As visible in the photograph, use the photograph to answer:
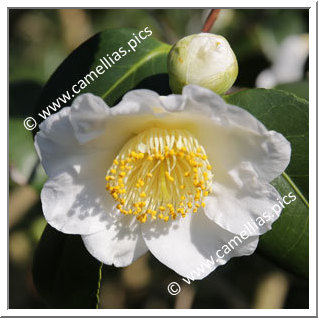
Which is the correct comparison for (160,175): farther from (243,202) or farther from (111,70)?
(111,70)

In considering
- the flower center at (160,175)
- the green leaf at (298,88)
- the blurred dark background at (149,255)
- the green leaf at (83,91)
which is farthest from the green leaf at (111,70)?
the blurred dark background at (149,255)

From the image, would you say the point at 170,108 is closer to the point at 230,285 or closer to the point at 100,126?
the point at 100,126

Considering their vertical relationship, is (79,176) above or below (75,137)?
below

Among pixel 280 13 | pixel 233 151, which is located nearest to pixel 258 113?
pixel 233 151

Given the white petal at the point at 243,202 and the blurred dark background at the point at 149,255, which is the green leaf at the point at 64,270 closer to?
the white petal at the point at 243,202

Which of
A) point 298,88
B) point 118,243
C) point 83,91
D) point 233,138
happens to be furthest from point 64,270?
point 298,88

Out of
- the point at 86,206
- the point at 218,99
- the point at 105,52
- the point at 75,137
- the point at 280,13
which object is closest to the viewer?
the point at 218,99

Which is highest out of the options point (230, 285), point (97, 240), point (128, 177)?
point (128, 177)
